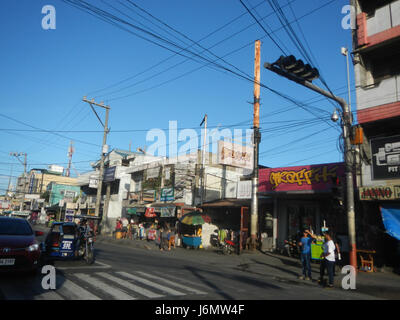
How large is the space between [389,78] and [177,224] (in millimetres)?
18111

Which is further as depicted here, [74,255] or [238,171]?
[238,171]

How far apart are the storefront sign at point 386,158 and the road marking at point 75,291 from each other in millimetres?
12637

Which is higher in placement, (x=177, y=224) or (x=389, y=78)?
(x=389, y=78)

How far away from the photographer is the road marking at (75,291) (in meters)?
6.48

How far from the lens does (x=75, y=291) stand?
22.8ft

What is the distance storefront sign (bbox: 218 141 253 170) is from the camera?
84.0 ft

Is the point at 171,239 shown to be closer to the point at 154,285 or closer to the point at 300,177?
the point at 300,177

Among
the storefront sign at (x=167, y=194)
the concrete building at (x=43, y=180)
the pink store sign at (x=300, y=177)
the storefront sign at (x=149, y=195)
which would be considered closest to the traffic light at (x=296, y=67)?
the pink store sign at (x=300, y=177)

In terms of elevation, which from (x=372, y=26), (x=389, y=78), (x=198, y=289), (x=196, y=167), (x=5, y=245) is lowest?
(x=198, y=289)

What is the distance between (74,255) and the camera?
11.5m

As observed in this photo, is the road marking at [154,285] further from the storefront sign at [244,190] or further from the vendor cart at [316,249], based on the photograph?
the storefront sign at [244,190]
